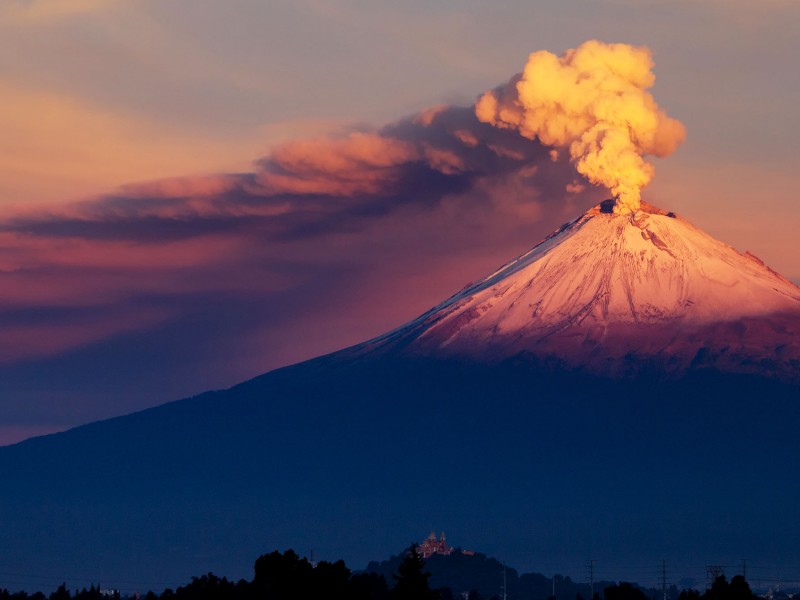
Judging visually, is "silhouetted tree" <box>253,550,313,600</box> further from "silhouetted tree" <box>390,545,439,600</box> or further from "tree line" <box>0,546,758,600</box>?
"silhouetted tree" <box>390,545,439,600</box>

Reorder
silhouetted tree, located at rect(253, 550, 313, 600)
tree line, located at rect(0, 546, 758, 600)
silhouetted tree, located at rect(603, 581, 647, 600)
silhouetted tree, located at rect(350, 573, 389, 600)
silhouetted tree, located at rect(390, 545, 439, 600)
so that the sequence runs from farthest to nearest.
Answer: silhouetted tree, located at rect(603, 581, 647, 600)
silhouetted tree, located at rect(253, 550, 313, 600)
silhouetted tree, located at rect(350, 573, 389, 600)
tree line, located at rect(0, 546, 758, 600)
silhouetted tree, located at rect(390, 545, 439, 600)

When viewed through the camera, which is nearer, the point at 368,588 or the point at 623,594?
the point at 368,588

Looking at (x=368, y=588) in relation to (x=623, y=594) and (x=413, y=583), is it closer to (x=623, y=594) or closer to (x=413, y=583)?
(x=623, y=594)

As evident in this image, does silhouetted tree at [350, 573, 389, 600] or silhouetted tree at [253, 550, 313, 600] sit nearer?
silhouetted tree at [350, 573, 389, 600]

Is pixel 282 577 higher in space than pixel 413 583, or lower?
higher

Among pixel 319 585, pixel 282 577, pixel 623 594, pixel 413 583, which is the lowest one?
pixel 413 583

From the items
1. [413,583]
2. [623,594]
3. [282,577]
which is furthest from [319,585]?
[623,594]

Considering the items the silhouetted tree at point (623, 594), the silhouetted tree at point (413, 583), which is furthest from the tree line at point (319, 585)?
the silhouetted tree at point (623, 594)

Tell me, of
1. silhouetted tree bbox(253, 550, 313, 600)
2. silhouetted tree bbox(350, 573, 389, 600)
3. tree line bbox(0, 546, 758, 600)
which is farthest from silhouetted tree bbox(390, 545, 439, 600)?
silhouetted tree bbox(253, 550, 313, 600)

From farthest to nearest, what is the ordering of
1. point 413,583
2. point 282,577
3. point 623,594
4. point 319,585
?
1. point 623,594
2. point 282,577
3. point 319,585
4. point 413,583

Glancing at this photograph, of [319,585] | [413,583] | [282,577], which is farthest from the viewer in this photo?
[282,577]

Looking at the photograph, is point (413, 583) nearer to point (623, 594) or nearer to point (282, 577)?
point (282, 577)

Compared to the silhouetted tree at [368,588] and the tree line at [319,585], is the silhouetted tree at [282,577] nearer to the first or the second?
the tree line at [319,585]
